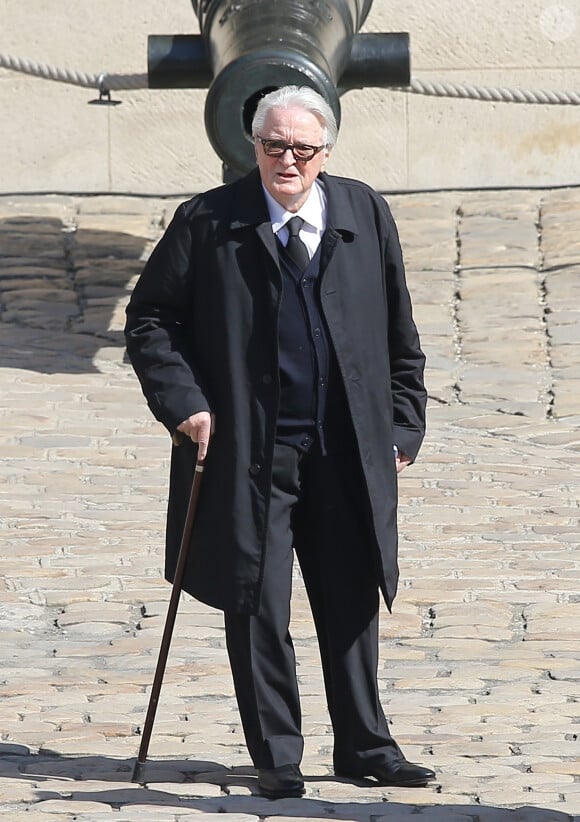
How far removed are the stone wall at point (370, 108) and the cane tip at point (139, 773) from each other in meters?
9.38

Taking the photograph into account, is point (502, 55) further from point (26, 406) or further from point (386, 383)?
point (386, 383)

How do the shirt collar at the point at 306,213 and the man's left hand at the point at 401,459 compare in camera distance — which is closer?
the shirt collar at the point at 306,213

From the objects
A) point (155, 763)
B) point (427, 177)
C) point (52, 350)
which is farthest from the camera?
point (427, 177)

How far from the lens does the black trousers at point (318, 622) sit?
15.1 ft

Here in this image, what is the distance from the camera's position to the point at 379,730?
4.73 m

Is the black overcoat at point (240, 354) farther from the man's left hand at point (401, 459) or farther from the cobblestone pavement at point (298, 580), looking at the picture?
Answer: the cobblestone pavement at point (298, 580)

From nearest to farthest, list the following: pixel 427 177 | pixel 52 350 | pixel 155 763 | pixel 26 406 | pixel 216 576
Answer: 1. pixel 216 576
2. pixel 155 763
3. pixel 26 406
4. pixel 52 350
5. pixel 427 177

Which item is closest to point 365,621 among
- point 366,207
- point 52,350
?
point 366,207

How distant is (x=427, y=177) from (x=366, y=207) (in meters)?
9.10

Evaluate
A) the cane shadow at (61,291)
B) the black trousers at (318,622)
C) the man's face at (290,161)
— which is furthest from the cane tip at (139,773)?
the cane shadow at (61,291)

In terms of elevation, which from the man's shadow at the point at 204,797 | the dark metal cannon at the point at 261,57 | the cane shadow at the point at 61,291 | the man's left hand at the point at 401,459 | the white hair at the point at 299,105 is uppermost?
the dark metal cannon at the point at 261,57

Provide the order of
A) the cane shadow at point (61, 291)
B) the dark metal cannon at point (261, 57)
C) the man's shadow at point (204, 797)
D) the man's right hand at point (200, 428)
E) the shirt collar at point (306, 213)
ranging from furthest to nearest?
the cane shadow at point (61, 291), the dark metal cannon at point (261, 57), the shirt collar at point (306, 213), the man's right hand at point (200, 428), the man's shadow at point (204, 797)

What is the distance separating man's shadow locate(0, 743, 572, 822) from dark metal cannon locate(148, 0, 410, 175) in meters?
4.84

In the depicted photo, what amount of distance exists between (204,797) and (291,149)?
163cm
